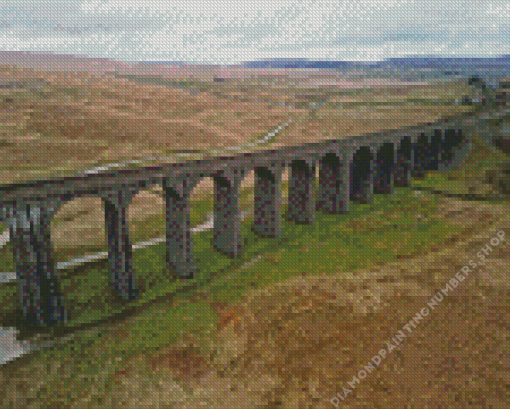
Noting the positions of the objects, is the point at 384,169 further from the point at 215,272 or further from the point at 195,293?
the point at 195,293

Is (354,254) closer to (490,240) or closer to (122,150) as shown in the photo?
(490,240)

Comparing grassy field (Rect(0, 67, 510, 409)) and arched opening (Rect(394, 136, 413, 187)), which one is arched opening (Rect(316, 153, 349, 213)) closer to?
grassy field (Rect(0, 67, 510, 409))

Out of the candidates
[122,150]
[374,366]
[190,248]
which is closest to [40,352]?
[190,248]

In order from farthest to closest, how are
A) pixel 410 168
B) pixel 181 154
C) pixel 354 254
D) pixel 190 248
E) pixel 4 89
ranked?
pixel 4 89 → pixel 181 154 → pixel 410 168 → pixel 354 254 → pixel 190 248

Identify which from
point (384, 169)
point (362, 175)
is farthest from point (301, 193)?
point (384, 169)

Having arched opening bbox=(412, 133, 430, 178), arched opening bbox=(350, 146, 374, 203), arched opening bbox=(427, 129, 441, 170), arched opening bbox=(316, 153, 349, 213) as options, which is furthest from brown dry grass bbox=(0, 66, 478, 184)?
arched opening bbox=(316, 153, 349, 213)
